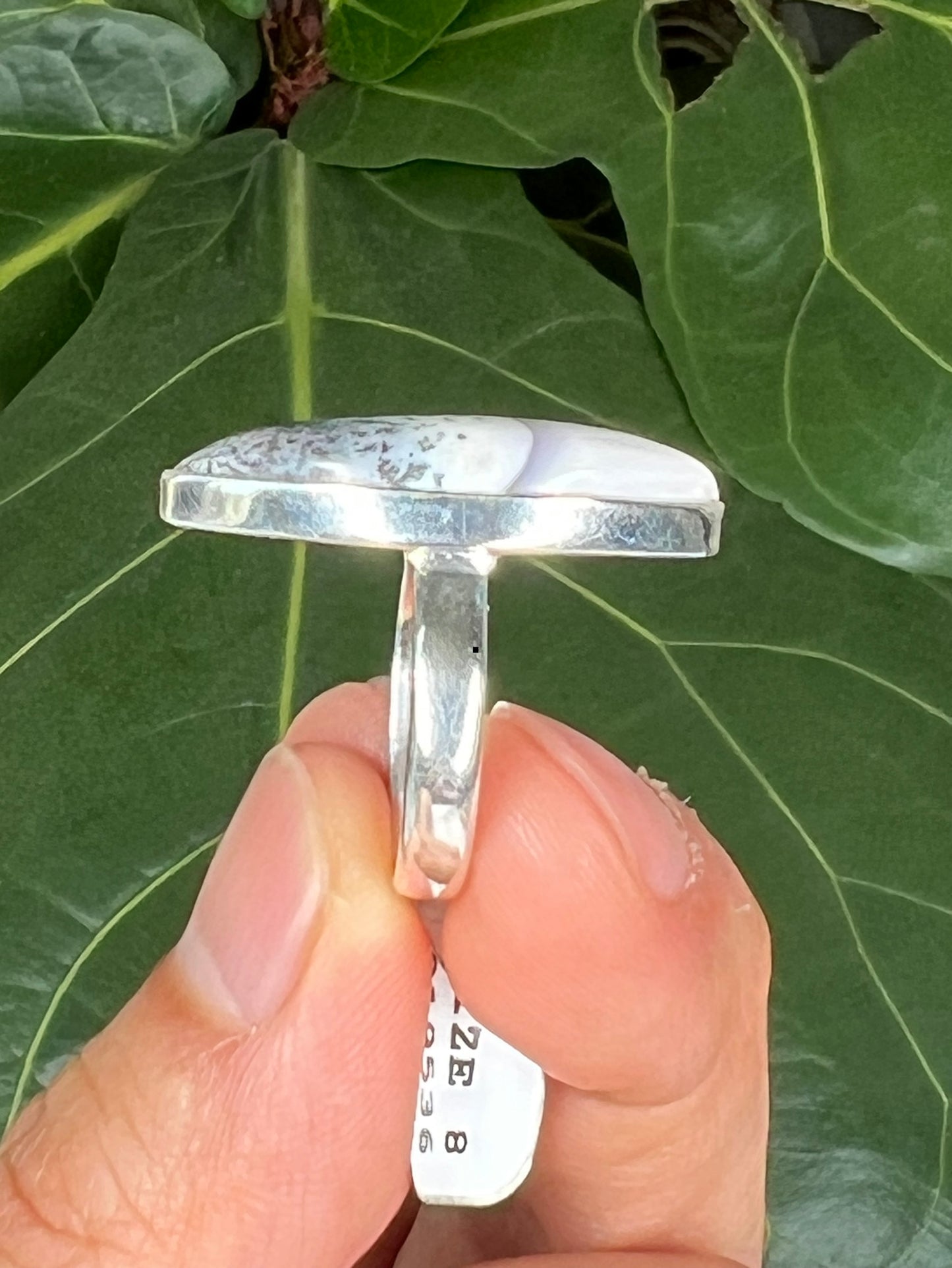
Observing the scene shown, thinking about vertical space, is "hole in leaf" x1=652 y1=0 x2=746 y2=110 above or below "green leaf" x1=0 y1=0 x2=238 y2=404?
above

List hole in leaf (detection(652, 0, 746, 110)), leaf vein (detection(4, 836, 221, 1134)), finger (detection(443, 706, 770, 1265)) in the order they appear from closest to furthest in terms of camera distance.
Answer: finger (detection(443, 706, 770, 1265))
leaf vein (detection(4, 836, 221, 1134))
hole in leaf (detection(652, 0, 746, 110))

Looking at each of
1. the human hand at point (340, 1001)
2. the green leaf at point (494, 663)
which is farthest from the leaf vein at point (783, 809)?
the human hand at point (340, 1001)

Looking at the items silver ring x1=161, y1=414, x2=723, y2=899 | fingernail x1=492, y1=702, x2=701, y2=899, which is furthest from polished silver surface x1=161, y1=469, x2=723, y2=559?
fingernail x1=492, y1=702, x2=701, y2=899

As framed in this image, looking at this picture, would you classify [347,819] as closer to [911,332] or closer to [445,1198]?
[445,1198]

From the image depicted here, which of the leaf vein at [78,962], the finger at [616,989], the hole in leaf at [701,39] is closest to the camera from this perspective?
the finger at [616,989]

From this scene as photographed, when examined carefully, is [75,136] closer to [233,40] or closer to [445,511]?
[233,40]

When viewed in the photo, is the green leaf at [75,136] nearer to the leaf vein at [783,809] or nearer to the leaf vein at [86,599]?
the leaf vein at [86,599]

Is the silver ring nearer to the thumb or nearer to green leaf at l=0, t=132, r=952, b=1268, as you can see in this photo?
the thumb

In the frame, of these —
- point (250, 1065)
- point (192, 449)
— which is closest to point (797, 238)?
point (192, 449)
